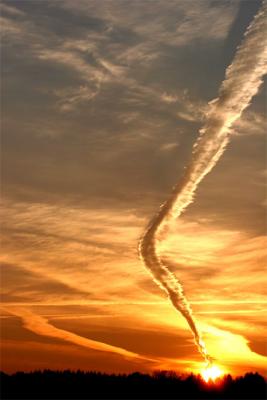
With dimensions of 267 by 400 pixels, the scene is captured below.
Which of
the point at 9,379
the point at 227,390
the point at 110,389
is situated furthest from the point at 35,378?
the point at 227,390

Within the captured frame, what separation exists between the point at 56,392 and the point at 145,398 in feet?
52.7

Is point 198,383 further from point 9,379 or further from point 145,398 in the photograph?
point 9,379

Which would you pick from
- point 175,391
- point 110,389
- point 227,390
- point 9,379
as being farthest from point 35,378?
point 227,390

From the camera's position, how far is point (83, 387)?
140 meters

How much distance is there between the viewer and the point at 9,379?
5640 inches

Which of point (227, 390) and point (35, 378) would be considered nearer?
point (227, 390)

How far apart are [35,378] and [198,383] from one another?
30326 mm

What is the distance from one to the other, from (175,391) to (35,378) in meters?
26.3

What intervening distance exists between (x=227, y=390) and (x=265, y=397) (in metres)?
7.65

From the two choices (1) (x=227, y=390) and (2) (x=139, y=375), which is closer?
(1) (x=227, y=390)

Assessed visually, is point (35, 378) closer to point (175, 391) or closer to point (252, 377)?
point (175, 391)

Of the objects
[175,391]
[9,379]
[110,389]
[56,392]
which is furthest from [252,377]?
[9,379]

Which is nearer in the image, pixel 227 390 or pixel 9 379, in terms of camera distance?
pixel 227 390

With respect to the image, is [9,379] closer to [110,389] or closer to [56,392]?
[56,392]
